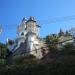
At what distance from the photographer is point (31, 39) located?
5422 cm

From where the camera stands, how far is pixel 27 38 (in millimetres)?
55469

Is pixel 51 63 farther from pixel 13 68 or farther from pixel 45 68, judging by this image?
pixel 13 68

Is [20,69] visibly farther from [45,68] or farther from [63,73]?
[63,73]

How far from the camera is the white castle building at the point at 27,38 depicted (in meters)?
53.2

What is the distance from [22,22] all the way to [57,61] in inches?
2225

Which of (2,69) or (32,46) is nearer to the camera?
(2,69)

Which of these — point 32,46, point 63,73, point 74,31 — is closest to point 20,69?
point 63,73

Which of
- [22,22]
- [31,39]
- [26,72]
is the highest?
[22,22]

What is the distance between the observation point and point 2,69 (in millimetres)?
17344

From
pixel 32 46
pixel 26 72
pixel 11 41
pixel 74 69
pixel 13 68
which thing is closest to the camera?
pixel 74 69

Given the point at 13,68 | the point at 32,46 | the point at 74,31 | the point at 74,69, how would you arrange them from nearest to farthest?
the point at 74,69 → the point at 13,68 → the point at 32,46 → the point at 74,31

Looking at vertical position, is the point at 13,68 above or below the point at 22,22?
below

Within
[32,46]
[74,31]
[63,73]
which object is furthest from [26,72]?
[74,31]

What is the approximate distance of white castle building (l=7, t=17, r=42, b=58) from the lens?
175ft
